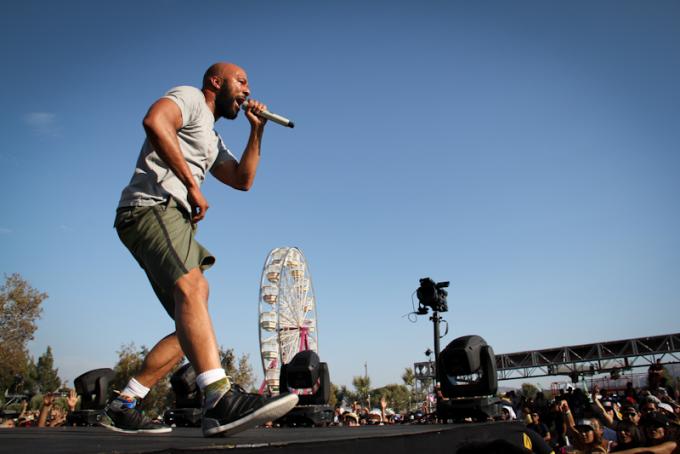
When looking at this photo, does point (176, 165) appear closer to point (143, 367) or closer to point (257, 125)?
point (257, 125)

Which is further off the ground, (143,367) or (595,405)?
(143,367)

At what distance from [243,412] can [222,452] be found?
82 cm

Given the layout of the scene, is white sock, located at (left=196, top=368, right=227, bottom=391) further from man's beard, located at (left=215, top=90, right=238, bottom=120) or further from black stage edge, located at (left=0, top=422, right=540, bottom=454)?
man's beard, located at (left=215, top=90, right=238, bottom=120)

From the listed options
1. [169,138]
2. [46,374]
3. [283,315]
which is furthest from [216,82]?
[46,374]

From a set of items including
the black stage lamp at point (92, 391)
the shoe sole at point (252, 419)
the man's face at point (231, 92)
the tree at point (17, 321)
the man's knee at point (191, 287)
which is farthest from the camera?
the tree at point (17, 321)

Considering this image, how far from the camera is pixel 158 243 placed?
2.01 metres

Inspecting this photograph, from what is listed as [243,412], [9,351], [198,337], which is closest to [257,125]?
[198,337]

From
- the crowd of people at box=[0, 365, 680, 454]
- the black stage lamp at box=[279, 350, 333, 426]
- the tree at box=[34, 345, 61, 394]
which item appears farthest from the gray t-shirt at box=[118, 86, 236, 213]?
the tree at box=[34, 345, 61, 394]

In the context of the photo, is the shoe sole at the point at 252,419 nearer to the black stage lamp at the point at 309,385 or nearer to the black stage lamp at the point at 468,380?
the black stage lamp at the point at 468,380

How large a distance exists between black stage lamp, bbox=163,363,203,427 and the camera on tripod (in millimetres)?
4191

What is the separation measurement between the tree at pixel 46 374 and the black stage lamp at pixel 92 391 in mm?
55808

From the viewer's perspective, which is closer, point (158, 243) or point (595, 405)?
point (158, 243)

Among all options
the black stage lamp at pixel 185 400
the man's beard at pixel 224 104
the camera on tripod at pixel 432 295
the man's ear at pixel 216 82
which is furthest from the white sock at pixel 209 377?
the camera on tripod at pixel 432 295

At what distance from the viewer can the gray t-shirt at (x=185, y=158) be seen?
2.15 m
